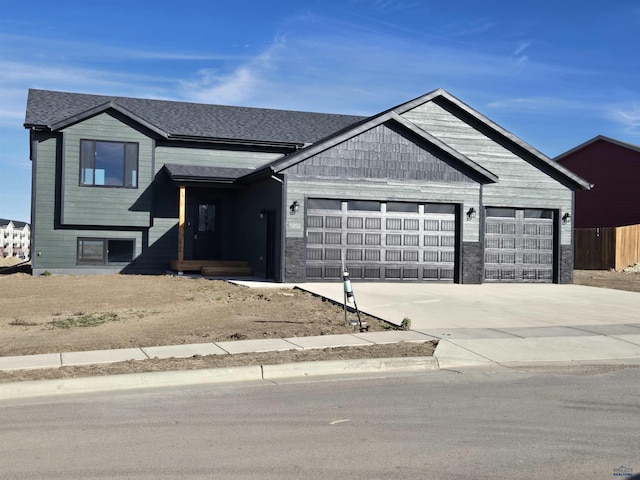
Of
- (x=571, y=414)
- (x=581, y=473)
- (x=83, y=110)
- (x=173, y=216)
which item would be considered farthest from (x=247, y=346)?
(x=83, y=110)

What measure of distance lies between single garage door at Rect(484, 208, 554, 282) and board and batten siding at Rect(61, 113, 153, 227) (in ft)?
40.9

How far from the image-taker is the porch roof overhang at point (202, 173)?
945 inches

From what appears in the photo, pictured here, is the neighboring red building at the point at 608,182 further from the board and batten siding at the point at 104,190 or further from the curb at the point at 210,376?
the curb at the point at 210,376

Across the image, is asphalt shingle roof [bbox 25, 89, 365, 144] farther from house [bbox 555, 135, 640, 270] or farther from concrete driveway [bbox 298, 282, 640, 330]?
house [bbox 555, 135, 640, 270]

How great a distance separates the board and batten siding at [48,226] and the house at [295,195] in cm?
4

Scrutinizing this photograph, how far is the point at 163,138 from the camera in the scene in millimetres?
25516

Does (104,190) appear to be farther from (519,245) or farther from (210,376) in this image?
(210,376)

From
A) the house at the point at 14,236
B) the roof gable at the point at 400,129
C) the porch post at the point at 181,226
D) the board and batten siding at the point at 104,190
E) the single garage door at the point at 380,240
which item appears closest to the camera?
the roof gable at the point at 400,129

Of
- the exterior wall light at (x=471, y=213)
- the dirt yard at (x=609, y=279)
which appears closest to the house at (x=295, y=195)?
the exterior wall light at (x=471, y=213)

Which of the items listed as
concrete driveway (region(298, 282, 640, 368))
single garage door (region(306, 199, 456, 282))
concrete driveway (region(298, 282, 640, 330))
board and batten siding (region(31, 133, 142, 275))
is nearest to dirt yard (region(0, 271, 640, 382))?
concrete driveway (region(298, 282, 640, 368))

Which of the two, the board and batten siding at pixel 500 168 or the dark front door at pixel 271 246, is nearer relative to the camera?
the dark front door at pixel 271 246

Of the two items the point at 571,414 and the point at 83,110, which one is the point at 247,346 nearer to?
the point at 571,414

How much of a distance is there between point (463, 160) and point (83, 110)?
569 inches

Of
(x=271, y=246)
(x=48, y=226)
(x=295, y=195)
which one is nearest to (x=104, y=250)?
(x=48, y=226)
